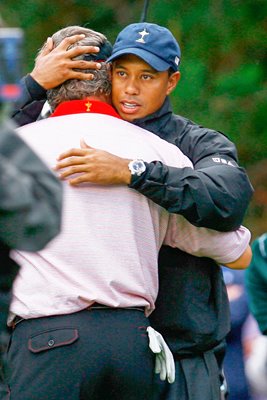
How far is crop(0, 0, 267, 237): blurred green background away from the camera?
37.0 ft

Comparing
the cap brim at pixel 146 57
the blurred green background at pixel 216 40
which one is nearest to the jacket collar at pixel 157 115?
the cap brim at pixel 146 57

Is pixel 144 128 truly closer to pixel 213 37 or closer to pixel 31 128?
pixel 31 128

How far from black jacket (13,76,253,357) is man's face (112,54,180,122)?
4 centimetres

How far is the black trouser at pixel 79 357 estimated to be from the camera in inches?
168

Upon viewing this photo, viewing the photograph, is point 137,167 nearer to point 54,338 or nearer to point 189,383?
point 54,338

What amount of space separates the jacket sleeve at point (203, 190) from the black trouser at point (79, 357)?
353mm

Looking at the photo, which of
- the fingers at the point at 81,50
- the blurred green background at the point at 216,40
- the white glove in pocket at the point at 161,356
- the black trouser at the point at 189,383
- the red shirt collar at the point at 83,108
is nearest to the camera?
the white glove in pocket at the point at 161,356

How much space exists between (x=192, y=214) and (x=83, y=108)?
0.48 meters

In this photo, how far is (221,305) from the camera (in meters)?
Result: 4.71

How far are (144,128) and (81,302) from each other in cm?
73

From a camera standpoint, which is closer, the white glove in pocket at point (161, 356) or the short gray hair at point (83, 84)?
the white glove in pocket at point (161, 356)

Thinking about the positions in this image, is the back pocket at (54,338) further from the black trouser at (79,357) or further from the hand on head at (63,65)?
the hand on head at (63,65)

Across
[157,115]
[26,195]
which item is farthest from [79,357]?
[26,195]

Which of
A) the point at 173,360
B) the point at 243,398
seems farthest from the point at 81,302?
the point at 243,398
